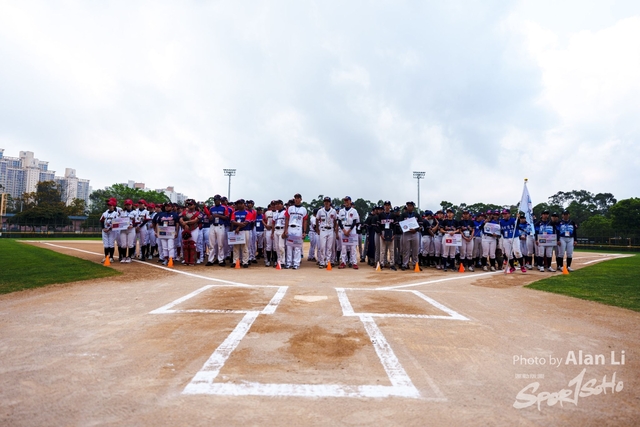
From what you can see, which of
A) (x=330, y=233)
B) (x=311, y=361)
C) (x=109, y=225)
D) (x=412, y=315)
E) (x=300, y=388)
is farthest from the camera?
(x=330, y=233)

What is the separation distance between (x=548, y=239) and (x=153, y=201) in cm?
6614

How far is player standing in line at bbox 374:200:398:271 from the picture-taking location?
12070 millimetres

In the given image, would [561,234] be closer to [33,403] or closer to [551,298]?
[551,298]

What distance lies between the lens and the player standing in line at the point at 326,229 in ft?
39.8

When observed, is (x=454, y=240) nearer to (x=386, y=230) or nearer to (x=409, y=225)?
(x=409, y=225)

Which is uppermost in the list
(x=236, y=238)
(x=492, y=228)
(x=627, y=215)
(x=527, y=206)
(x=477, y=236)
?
(x=627, y=215)

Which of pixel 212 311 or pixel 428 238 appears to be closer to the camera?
pixel 212 311

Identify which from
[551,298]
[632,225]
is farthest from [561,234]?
[632,225]

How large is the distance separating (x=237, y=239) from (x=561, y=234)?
36.8 ft

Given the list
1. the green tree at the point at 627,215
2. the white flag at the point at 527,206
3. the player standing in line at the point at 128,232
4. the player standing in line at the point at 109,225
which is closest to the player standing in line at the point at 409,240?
the white flag at the point at 527,206

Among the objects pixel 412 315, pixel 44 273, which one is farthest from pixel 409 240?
pixel 44 273

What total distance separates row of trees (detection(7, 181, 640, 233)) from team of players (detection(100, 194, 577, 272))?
3412cm

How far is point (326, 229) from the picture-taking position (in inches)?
479

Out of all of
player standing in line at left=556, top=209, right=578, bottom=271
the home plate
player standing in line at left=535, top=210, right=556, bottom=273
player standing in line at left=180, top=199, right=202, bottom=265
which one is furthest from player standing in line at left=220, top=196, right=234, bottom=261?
player standing in line at left=556, top=209, right=578, bottom=271
